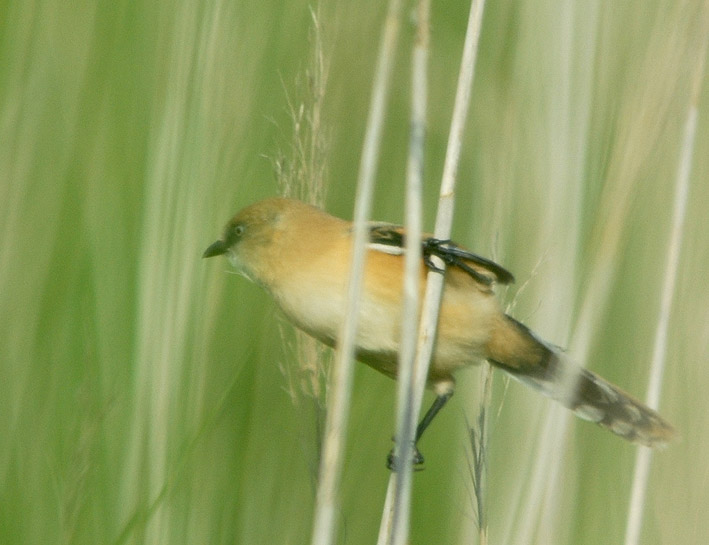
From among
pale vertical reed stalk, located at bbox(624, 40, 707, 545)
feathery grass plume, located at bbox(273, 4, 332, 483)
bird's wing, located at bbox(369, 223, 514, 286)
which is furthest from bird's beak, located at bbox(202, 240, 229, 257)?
pale vertical reed stalk, located at bbox(624, 40, 707, 545)

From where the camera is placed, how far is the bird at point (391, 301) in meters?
1.91

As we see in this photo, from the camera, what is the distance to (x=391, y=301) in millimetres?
1938

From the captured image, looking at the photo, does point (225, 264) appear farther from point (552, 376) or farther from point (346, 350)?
point (552, 376)

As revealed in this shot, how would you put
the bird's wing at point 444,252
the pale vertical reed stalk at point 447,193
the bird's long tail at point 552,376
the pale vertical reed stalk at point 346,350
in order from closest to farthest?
the pale vertical reed stalk at point 346,350 < the pale vertical reed stalk at point 447,193 < the bird's wing at point 444,252 < the bird's long tail at point 552,376

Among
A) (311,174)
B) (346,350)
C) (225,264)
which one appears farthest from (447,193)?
(225,264)

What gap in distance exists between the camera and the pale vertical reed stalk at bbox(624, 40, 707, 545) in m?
1.58

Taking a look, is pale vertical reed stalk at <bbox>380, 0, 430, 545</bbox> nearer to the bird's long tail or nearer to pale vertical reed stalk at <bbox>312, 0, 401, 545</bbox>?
pale vertical reed stalk at <bbox>312, 0, 401, 545</bbox>

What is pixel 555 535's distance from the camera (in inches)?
65.9

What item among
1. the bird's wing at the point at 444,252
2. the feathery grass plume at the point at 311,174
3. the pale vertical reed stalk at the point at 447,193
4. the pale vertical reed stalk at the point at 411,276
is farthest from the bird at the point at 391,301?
the pale vertical reed stalk at the point at 411,276

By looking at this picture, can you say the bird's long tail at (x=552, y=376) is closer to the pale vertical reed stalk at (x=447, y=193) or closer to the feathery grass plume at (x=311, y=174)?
the pale vertical reed stalk at (x=447, y=193)

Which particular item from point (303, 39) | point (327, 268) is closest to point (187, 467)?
→ point (327, 268)

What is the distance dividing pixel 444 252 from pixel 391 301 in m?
0.17

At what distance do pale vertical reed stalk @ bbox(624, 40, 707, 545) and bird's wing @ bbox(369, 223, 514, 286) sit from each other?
33 centimetres

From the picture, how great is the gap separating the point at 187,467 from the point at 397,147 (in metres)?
1.27
